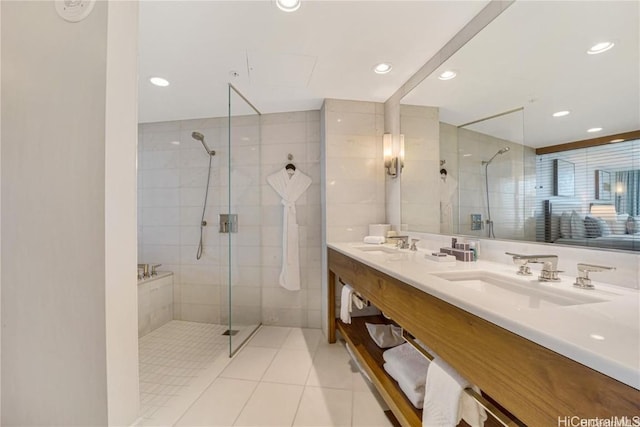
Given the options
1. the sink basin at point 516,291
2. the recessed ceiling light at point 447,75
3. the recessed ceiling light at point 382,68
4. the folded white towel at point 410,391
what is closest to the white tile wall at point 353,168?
the recessed ceiling light at point 382,68

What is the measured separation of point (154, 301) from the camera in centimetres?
254

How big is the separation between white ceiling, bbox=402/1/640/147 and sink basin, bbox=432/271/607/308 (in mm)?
580

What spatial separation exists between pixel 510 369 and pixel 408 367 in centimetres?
82

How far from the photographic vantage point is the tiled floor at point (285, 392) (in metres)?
1.38

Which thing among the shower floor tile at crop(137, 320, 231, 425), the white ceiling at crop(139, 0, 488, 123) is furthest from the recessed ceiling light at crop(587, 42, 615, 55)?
the shower floor tile at crop(137, 320, 231, 425)

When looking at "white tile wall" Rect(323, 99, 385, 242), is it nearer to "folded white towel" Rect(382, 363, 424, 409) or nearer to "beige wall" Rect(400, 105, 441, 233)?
"beige wall" Rect(400, 105, 441, 233)

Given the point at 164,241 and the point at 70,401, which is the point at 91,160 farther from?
the point at 164,241

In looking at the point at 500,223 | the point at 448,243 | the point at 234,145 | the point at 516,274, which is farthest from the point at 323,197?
the point at 516,274

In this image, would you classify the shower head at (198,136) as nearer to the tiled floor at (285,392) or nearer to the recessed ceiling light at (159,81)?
the recessed ceiling light at (159,81)

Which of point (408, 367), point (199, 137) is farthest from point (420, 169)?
point (199, 137)

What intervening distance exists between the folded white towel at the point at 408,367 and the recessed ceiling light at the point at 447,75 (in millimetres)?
1598

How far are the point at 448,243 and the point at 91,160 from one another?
176 cm

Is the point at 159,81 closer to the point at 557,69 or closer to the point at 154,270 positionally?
the point at 154,270

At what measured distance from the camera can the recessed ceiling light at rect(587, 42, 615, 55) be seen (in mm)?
852
